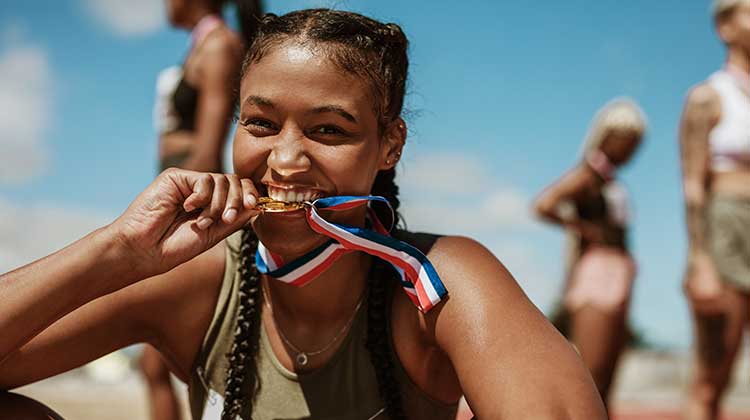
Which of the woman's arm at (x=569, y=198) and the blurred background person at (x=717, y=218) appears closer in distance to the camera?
the blurred background person at (x=717, y=218)

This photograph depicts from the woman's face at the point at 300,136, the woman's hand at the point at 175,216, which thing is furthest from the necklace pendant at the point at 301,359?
the woman's hand at the point at 175,216

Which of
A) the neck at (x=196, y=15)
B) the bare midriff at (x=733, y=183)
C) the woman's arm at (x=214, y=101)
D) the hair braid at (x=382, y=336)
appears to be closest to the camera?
the hair braid at (x=382, y=336)

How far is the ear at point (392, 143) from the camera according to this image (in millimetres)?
2264

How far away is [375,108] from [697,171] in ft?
9.89

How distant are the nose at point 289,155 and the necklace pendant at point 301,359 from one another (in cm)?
55

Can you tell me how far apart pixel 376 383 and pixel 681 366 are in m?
10.9

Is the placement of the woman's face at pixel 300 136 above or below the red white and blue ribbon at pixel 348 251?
above

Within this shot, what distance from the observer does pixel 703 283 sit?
14.6 feet

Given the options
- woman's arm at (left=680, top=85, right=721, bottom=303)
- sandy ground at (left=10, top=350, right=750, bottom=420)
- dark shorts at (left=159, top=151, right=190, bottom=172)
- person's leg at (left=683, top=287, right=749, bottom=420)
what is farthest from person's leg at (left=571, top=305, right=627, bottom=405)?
sandy ground at (left=10, top=350, right=750, bottom=420)

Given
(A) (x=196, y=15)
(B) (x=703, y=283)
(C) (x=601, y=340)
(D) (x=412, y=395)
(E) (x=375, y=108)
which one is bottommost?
(C) (x=601, y=340)

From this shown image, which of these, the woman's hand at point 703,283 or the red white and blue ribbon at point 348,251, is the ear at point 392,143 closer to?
the red white and blue ribbon at point 348,251

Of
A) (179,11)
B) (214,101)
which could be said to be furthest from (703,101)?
(179,11)

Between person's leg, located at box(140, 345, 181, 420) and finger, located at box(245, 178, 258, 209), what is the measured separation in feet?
7.58

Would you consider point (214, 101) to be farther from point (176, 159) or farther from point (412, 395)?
point (412, 395)
